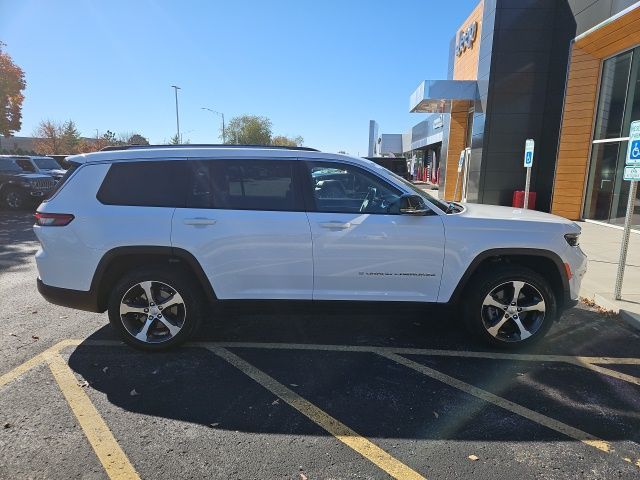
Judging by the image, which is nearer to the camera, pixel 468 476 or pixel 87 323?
pixel 468 476

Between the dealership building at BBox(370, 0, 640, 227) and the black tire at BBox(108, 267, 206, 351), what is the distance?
10.8 metres

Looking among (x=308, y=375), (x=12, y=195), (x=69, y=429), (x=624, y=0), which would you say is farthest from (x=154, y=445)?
(x=12, y=195)

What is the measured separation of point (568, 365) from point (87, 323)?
15.9 ft

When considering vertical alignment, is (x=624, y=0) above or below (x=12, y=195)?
above

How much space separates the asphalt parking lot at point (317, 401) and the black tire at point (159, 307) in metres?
0.14

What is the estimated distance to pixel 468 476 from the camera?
2.55 m

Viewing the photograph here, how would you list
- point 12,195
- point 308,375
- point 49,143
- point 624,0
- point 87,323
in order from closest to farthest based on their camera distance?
point 308,375 < point 87,323 < point 624,0 < point 12,195 < point 49,143

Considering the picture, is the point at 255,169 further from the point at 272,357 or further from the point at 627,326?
the point at 627,326

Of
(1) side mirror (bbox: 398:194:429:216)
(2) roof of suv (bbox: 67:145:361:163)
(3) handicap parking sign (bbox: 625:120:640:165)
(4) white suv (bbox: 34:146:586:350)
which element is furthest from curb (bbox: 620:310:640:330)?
(2) roof of suv (bbox: 67:145:361:163)

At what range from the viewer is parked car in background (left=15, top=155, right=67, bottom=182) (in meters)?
17.2

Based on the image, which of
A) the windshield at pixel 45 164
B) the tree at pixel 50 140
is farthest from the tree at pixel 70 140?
the windshield at pixel 45 164

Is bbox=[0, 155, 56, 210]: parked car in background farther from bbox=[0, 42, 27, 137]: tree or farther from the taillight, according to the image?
bbox=[0, 42, 27, 137]: tree

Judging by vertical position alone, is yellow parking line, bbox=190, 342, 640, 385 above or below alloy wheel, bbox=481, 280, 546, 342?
below

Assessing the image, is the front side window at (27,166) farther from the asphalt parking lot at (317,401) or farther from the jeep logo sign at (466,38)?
the jeep logo sign at (466,38)
